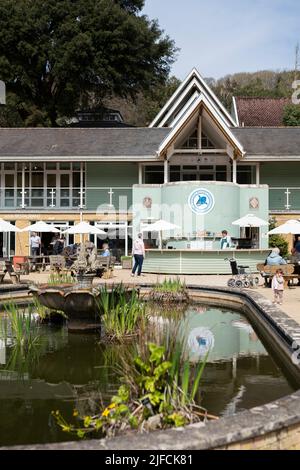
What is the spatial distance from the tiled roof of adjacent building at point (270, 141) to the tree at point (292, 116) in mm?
12928

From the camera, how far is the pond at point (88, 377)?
6176 millimetres

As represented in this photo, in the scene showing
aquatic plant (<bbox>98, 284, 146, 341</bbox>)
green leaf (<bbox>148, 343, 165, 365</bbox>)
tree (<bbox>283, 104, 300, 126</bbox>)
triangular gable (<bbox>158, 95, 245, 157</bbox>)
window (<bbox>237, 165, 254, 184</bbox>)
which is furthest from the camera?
tree (<bbox>283, 104, 300, 126</bbox>)

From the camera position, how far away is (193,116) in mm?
29078

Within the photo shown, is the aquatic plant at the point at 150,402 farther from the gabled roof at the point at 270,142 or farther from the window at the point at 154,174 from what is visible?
the window at the point at 154,174

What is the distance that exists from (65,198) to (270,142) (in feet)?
37.9

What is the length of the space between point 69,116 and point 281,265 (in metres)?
36.2

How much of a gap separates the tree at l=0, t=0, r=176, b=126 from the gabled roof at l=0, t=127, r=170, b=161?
12.5 meters

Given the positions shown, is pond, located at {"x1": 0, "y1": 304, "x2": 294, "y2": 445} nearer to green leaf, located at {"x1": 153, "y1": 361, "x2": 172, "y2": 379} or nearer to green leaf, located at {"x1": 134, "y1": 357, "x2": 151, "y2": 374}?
green leaf, located at {"x1": 134, "y1": 357, "x2": 151, "y2": 374}

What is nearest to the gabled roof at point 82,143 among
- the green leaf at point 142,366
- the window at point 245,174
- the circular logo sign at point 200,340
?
the window at point 245,174

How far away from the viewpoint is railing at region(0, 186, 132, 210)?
31891mm

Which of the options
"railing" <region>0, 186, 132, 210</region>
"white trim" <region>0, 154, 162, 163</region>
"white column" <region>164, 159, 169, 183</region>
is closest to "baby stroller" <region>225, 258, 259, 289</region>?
"white column" <region>164, 159, 169, 183</region>

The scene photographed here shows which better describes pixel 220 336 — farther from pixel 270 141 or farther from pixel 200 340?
pixel 270 141

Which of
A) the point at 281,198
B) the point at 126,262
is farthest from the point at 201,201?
the point at 281,198
